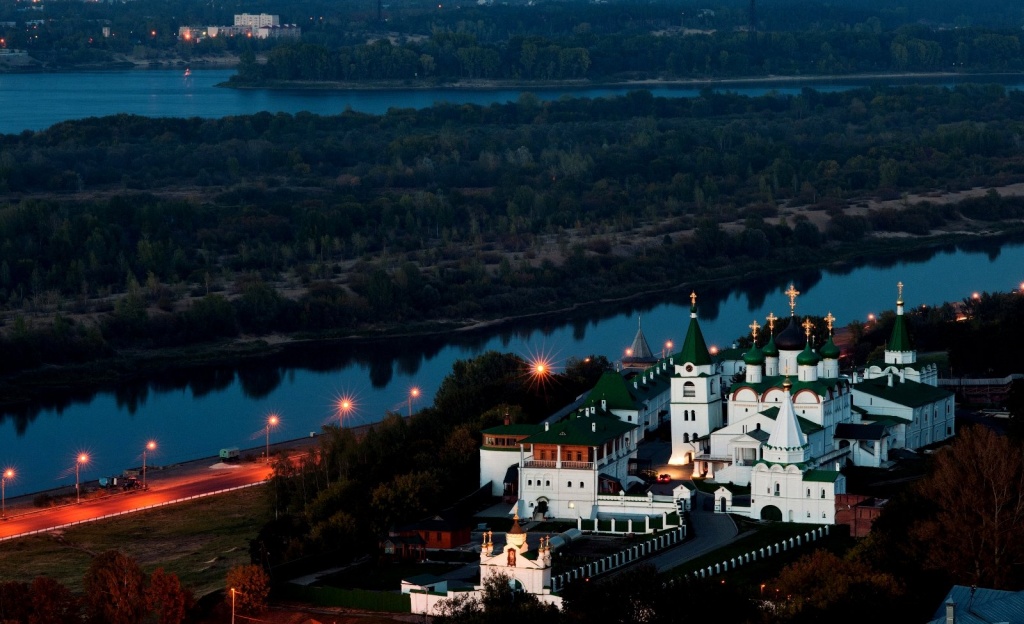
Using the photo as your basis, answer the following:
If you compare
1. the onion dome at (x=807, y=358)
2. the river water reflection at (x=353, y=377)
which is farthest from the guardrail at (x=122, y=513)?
the onion dome at (x=807, y=358)

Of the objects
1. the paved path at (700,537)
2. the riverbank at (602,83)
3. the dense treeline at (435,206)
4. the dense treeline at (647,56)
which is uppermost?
the paved path at (700,537)

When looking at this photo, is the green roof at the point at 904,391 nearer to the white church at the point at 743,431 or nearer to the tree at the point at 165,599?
the white church at the point at 743,431

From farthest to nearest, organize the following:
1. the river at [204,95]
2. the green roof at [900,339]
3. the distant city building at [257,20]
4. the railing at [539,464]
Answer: the distant city building at [257,20] → the river at [204,95] → the green roof at [900,339] → the railing at [539,464]

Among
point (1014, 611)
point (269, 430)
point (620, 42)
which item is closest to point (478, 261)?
point (269, 430)

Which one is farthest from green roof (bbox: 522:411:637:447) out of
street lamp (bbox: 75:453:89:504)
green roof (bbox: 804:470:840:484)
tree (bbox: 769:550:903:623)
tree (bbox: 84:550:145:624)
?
street lamp (bbox: 75:453:89:504)

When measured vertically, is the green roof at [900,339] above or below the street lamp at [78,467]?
above

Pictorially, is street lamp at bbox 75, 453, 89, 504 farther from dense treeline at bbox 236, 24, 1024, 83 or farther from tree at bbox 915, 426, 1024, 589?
dense treeline at bbox 236, 24, 1024, 83

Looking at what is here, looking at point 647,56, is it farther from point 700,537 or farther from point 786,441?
point 700,537
